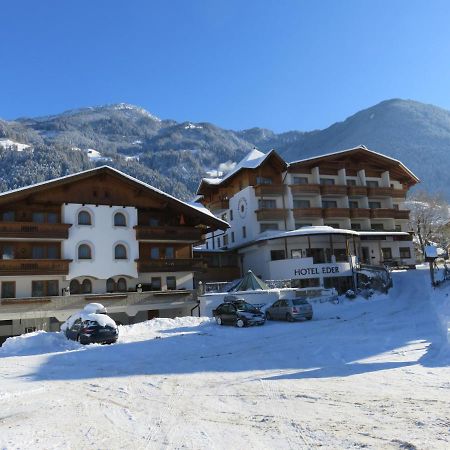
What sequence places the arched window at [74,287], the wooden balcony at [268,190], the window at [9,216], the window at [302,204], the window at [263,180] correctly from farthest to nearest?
1. the window at [302,204]
2. the window at [263,180]
3. the wooden balcony at [268,190]
4. the arched window at [74,287]
5. the window at [9,216]

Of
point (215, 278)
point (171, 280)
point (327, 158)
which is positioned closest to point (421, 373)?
point (171, 280)

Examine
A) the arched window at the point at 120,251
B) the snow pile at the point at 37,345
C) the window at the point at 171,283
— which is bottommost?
the snow pile at the point at 37,345

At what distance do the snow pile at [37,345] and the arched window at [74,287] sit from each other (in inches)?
475

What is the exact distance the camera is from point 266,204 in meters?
50.9

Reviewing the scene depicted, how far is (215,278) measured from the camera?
4744 centimetres

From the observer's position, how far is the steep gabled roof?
3203 centimetres

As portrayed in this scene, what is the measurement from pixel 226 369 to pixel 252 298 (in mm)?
19876

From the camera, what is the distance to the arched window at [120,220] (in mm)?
36469

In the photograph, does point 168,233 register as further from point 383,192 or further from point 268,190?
point 383,192

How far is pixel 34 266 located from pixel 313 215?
3042cm

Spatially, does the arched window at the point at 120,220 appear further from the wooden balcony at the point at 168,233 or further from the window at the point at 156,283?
the window at the point at 156,283

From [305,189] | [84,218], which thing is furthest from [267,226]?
[84,218]

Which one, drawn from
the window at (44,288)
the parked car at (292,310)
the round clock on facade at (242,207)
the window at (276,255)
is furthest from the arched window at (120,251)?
the round clock on facade at (242,207)

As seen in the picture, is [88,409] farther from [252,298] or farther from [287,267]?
[287,267]
